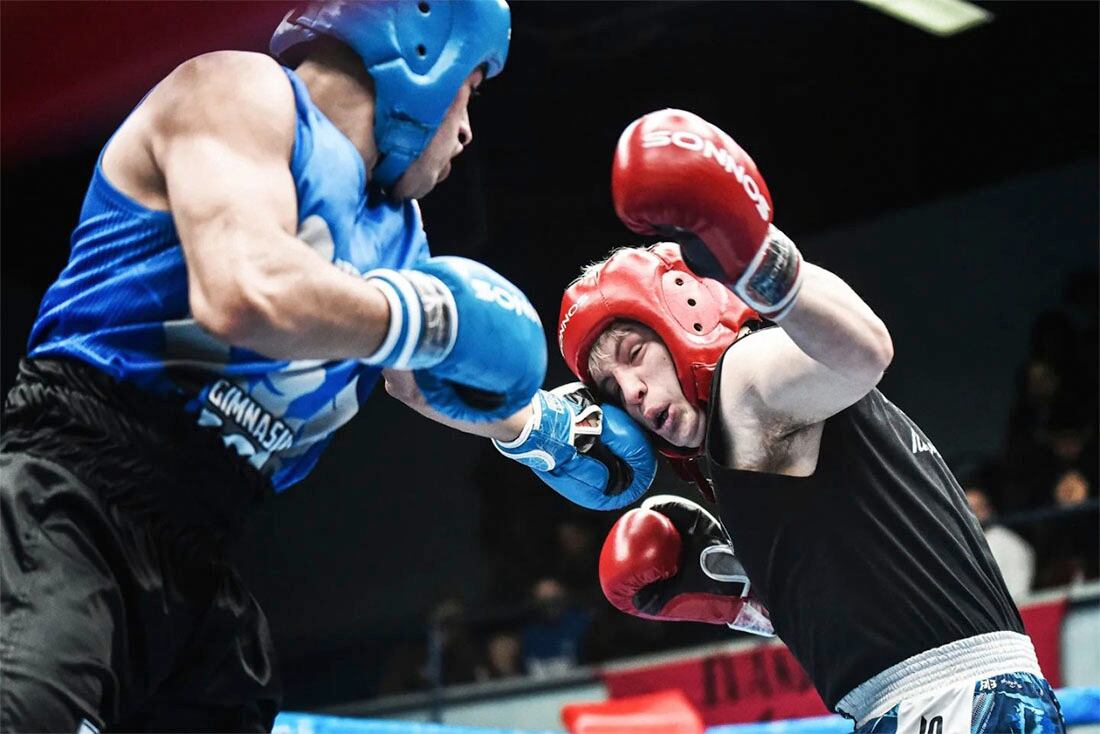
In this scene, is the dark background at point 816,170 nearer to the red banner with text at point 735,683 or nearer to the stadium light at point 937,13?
the stadium light at point 937,13

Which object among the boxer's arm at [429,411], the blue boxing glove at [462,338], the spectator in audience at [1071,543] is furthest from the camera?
the spectator in audience at [1071,543]

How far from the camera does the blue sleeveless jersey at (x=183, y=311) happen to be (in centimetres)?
154

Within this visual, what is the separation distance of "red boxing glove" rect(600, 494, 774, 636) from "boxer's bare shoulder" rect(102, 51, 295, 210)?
1.09 m

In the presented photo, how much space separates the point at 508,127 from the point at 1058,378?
311cm

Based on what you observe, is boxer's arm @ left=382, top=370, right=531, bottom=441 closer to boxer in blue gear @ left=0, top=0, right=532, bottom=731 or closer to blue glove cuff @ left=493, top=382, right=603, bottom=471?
blue glove cuff @ left=493, top=382, right=603, bottom=471

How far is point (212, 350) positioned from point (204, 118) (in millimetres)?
276

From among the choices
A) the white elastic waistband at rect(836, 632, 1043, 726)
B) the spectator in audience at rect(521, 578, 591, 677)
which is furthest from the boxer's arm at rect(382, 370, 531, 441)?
the spectator in audience at rect(521, 578, 591, 677)

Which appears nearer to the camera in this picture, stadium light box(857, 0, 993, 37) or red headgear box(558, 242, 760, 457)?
red headgear box(558, 242, 760, 457)

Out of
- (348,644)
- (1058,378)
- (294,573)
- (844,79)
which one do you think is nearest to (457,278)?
(1058,378)

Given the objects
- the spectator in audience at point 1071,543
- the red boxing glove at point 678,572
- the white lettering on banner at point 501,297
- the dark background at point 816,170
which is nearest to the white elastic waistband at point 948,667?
the red boxing glove at point 678,572

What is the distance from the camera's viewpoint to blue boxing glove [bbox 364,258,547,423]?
1.46m

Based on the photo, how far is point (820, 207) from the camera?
8.00 metres

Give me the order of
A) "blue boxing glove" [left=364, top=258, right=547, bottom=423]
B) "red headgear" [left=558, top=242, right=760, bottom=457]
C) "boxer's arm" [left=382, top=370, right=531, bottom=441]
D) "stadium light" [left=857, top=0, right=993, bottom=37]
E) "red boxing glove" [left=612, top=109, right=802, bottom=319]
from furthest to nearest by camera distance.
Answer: "stadium light" [left=857, top=0, right=993, bottom=37] → "red headgear" [left=558, top=242, right=760, bottom=457] → "boxer's arm" [left=382, top=370, right=531, bottom=441] → "red boxing glove" [left=612, top=109, right=802, bottom=319] → "blue boxing glove" [left=364, top=258, right=547, bottom=423]

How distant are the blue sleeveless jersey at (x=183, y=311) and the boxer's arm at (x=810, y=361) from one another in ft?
1.87
